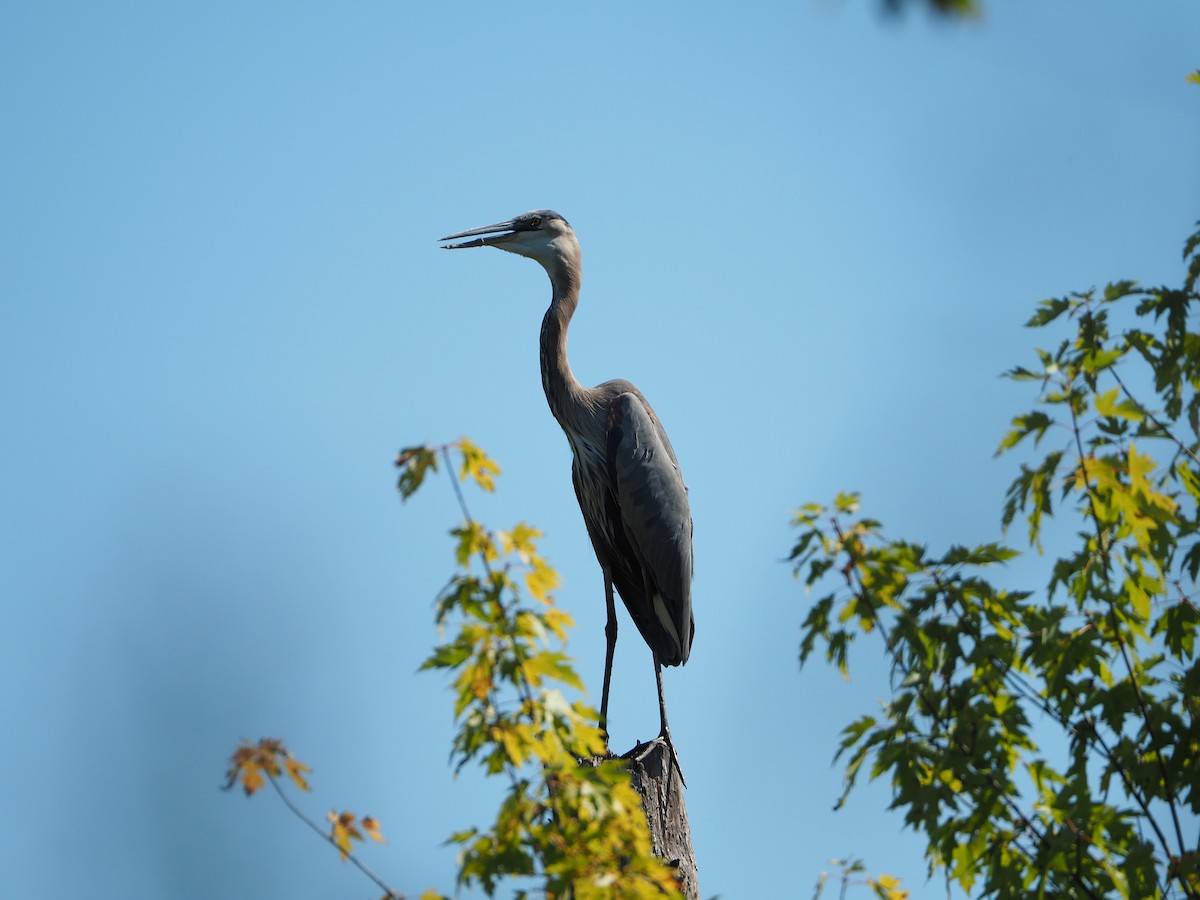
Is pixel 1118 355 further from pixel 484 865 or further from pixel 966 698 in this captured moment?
pixel 484 865

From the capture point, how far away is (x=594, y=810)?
9.77 feet

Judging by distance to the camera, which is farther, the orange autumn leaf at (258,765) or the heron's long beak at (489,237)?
the heron's long beak at (489,237)

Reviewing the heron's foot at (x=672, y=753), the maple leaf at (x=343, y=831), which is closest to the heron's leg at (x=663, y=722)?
the heron's foot at (x=672, y=753)

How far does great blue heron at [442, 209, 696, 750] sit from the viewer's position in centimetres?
733

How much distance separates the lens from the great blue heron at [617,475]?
7328 mm

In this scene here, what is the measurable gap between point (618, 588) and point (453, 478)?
16.0 ft

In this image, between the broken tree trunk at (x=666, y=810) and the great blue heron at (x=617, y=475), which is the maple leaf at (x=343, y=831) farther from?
the great blue heron at (x=617, y=475)

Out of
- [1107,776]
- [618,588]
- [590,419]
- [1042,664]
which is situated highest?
[590,419]

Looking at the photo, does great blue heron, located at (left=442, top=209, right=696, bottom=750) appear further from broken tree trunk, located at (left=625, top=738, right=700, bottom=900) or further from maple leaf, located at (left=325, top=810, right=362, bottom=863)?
maple leaf, located at (left=325, top=810, right=362, bottom=863)

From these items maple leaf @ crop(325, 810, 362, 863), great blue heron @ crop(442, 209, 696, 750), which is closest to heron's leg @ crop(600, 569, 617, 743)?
great blue heron @ crop(442, 209, 696, 750)

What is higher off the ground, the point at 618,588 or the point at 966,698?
the point at 618,588

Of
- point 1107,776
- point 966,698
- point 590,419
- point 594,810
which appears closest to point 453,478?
point 594,810

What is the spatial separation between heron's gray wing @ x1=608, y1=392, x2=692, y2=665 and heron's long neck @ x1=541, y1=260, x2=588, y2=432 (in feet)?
1.23

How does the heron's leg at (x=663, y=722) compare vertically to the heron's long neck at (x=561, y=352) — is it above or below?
below
